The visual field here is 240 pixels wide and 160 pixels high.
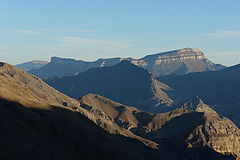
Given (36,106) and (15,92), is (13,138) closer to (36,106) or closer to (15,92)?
(36,106)

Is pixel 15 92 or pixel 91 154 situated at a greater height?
pixel 15 92

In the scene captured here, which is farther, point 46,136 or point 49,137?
point 49,137

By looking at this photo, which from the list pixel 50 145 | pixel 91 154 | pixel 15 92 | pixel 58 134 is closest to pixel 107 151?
pixel 91 154

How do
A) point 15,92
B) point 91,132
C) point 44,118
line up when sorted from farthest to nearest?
point 15,92, point 91,132, point 44,118

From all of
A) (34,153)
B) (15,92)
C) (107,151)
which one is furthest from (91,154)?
(15,92)

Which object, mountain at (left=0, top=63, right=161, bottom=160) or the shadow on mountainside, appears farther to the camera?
mountain at (left=0, top=63, right=161, bottom=160)

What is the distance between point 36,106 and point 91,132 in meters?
23.7

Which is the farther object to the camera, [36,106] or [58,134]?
[36,106]

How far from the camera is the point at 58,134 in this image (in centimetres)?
15875

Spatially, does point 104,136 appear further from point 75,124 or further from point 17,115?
point 17,115

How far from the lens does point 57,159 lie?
131 metres

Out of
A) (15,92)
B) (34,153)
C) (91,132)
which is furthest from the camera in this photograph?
(15,92)

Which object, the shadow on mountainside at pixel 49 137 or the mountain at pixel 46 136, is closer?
the shadow on mountainside at pixel 49 137

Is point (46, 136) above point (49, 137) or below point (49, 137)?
above
